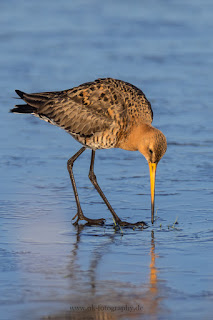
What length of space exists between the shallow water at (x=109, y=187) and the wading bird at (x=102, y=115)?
58 cm

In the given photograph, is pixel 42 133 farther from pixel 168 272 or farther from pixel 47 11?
pixel 47 11

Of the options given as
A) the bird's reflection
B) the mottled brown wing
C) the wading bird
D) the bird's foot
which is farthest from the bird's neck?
the bird's reflection

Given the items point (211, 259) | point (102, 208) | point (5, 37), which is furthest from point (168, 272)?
point (5, 37)

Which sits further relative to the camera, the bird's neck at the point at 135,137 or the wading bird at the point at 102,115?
the wading bird at the point at 102,115

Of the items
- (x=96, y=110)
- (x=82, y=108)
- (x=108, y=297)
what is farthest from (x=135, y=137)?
(x=108, y=297)

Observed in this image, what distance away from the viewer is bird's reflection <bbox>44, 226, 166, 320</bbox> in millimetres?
5195

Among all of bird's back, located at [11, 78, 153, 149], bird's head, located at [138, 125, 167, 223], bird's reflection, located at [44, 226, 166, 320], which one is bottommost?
bird's reflection, located at [44, 226, 166, 320]

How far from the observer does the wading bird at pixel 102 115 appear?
7.97 meters

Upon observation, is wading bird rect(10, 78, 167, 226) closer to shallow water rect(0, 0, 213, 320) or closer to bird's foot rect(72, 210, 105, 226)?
bird's foot rect(72, 210, 105, 226)

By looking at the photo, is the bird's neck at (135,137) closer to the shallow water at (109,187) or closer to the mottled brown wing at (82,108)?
the mottled brown wing at (82,108)

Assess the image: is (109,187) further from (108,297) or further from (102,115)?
(108,297)

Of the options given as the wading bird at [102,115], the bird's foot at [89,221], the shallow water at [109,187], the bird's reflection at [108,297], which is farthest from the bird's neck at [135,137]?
the bird's reflection at [108,297]

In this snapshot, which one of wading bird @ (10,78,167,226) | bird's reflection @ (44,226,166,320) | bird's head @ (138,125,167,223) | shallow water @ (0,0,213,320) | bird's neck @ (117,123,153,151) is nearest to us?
bird's reflection @ (44,226,166,320)

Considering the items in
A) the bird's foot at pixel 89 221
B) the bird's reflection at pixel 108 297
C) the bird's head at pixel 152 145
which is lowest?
the bird's reflection at pixel 108 297
